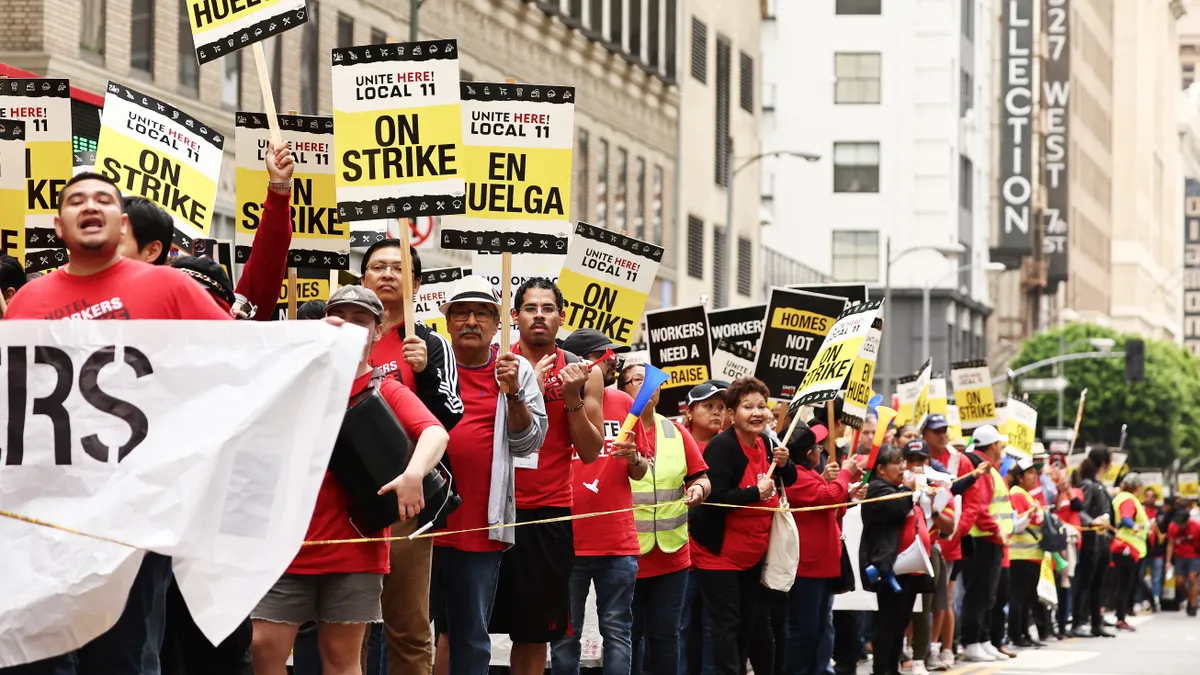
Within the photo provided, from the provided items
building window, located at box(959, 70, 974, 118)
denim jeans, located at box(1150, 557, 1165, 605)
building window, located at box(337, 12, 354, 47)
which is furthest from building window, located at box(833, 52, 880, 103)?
building window, located at box(337, 12, 354, 47)

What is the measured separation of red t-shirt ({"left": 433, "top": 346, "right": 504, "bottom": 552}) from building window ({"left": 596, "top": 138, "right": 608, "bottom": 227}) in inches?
1335

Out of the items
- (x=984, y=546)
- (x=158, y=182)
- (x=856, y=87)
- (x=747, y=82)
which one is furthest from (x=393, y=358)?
(x=856, y=87)

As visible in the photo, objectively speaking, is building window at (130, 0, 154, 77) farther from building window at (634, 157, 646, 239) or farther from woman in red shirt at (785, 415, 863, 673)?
building window at (634, 157, 646, 239)

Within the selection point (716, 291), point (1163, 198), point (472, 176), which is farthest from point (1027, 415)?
point (1163, 198)

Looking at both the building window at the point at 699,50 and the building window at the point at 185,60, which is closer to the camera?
the building window at the point at 185,60

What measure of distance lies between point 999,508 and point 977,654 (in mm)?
1421

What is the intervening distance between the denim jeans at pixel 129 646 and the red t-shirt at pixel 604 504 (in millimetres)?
4470

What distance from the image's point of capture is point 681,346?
16062 millimetres

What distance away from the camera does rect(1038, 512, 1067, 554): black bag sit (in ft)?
77.3

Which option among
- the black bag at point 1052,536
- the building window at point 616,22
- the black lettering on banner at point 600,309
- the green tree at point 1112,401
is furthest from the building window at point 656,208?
the green tree at point 1112,401

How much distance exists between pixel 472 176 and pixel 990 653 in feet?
36.1

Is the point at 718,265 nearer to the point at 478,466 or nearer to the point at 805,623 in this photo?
the point at 805,623

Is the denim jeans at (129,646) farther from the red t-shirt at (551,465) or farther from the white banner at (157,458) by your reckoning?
the red t-shirt at (551,465)

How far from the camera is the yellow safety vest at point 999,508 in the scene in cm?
2006
